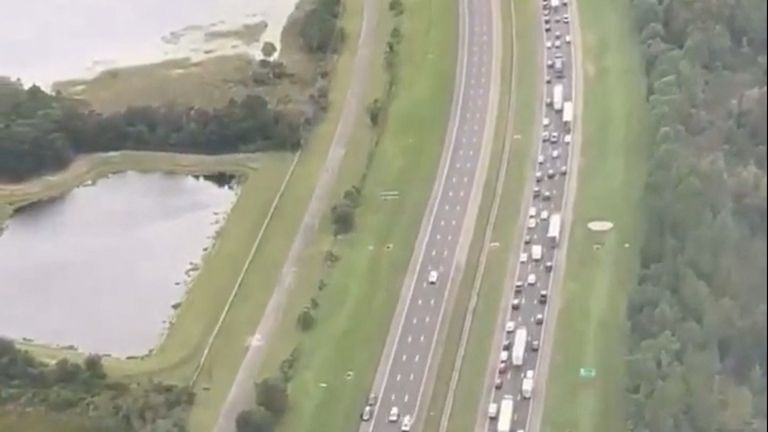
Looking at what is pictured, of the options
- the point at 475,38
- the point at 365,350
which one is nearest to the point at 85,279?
the point at 365,350

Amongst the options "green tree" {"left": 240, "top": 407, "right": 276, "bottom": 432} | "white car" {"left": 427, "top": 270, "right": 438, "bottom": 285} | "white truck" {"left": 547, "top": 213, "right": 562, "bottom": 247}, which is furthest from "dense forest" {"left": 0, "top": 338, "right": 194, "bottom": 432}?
"white truck" {"left": 547, "top": 213, "right": 562, "bottom": 247}

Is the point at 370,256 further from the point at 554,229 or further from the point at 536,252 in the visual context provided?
the point at 554,229

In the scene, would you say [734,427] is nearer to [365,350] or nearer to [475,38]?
[365,350]

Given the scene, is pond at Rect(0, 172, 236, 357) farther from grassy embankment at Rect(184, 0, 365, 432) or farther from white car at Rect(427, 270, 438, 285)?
white car at Rect(427, 270, 438, 285)

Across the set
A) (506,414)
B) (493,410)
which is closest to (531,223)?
(493,410)

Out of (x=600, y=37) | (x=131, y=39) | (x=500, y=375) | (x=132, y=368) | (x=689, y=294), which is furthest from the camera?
(x=131, y=39)

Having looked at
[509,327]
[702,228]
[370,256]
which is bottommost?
[702,228]
